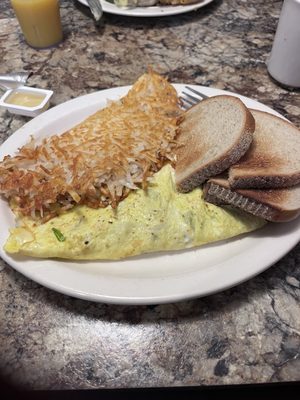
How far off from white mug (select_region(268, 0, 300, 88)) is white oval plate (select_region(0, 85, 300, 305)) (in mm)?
1034

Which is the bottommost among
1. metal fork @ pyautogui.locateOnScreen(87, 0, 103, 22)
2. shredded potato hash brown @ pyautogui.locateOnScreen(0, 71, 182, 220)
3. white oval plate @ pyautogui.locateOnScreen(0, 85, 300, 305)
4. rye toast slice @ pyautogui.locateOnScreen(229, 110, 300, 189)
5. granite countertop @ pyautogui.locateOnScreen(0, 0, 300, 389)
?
granite countertop @ pyautogui.locateOnScreen(0, 0, 300, 389)

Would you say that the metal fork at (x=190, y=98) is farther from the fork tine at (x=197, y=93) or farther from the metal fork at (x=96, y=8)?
the metal fork at (x=96, y=8)

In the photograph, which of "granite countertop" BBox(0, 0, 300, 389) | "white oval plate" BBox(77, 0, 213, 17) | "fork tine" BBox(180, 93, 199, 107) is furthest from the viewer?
"white oval plate" BBox(77, 0, 213, 17)

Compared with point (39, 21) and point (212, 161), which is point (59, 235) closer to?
point (212, 161)

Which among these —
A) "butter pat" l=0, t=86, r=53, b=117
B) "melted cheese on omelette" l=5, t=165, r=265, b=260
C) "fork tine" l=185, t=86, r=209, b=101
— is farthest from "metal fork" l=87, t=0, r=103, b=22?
"melted cheese on omelette" l=5, t=165, r=265, b=260

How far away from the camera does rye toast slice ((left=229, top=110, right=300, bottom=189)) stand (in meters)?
1.26

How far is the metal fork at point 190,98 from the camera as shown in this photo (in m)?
1.75

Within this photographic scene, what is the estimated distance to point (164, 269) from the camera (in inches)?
49.4

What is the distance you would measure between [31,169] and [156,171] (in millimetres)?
459

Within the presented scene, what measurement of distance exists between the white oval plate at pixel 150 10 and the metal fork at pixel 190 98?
912mm

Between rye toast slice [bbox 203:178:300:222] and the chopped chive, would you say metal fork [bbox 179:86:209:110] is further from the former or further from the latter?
the chopped chive

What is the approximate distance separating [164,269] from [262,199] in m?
0.40

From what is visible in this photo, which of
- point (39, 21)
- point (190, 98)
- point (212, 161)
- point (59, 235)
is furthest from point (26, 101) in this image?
point (212, 161)

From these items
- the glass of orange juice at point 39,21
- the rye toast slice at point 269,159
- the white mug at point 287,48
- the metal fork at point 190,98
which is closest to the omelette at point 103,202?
the rye toast slice at point 269,159
